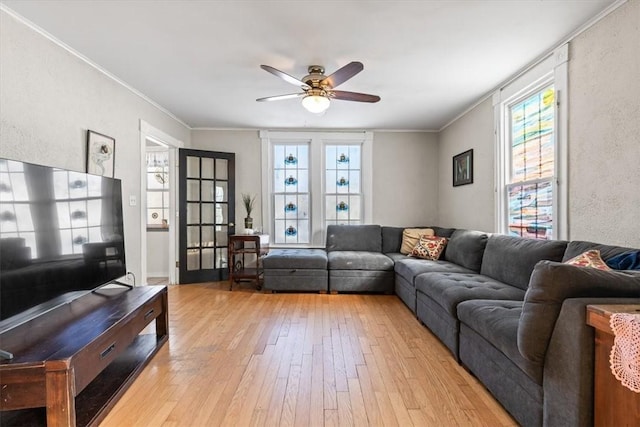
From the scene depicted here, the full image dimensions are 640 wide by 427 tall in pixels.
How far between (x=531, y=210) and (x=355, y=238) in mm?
2373

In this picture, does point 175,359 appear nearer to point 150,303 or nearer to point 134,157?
point 150,303

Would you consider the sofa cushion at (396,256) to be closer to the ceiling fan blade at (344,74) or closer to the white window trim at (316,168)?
the white window trim at (316,168)

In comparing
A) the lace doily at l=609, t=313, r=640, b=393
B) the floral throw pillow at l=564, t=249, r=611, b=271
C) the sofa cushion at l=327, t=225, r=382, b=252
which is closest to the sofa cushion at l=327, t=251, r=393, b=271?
the sofa cushion at l=327, t=225, r=382, b=252

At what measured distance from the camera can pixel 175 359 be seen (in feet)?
7.54

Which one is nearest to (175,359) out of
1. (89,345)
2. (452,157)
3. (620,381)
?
(89,345)

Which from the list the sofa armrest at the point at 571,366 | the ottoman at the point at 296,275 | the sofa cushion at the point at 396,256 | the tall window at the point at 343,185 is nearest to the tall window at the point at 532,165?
the sofa cushion at the point at 396,256

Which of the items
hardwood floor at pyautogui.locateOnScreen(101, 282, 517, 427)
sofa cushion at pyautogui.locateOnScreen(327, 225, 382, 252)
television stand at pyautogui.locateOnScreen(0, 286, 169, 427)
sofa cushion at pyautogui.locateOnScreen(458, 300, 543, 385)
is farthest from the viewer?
sofa cushion at pyautogui.locateOnScreen(327, 225, 382, 252)

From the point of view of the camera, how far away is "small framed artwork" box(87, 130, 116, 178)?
9.04 feet

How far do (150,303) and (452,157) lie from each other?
4321 millimetres

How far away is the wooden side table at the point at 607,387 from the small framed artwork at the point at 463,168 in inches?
126

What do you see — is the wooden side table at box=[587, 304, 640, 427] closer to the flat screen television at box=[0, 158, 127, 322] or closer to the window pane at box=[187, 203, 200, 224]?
the flat screen television at box=[0, 158, 127, 322]

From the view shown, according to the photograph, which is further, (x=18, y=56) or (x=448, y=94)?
(x=448, y=94)

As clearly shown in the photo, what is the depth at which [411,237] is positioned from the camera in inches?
184

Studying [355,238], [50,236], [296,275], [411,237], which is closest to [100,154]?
[50,236]
